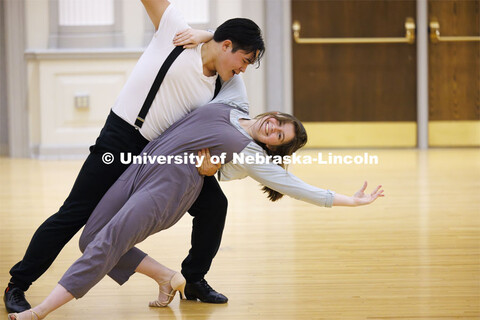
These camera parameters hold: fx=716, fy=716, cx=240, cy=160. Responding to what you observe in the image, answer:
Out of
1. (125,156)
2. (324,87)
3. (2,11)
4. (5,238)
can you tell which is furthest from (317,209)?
(2,11)

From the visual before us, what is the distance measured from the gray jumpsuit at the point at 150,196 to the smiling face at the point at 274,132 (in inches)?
2.1

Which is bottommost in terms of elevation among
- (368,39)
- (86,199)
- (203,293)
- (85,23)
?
(203,293)

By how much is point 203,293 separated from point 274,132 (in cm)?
55

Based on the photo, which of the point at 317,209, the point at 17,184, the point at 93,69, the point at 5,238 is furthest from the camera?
the point at 93,69

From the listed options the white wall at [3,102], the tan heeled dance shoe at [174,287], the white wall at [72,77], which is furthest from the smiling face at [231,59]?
the white wall at [3,102]

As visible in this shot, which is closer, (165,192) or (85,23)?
(165,192)

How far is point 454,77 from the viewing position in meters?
7.00

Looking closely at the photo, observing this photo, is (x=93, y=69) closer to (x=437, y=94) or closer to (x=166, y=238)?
(x=437, y=94)

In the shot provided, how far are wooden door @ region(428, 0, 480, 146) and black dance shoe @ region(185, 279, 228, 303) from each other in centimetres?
529

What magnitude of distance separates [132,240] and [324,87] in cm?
528

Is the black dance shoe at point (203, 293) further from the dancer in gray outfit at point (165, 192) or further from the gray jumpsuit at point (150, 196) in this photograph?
the gray jumpsuit at point (150, 196)

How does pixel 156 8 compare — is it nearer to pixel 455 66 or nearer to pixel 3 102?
pixel 3 102

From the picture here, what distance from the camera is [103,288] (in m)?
2.36

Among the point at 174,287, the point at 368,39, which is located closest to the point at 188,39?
the point at 174,287
